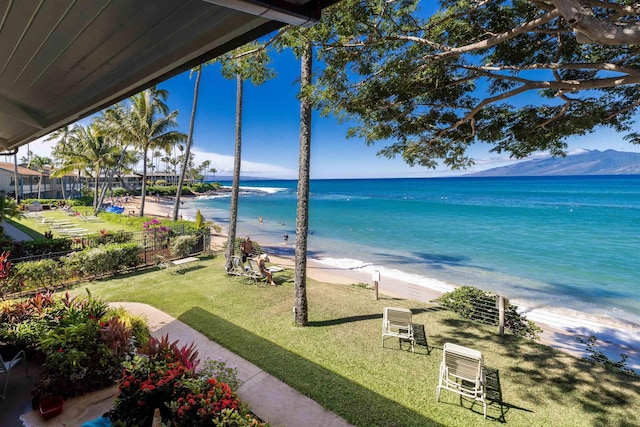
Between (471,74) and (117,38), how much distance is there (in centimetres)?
614

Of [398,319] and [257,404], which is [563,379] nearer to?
[398,319]

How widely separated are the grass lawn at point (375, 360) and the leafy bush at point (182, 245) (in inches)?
128

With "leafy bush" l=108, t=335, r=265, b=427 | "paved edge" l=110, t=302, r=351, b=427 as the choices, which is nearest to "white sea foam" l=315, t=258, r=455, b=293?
"paved edge" l=110, t=302, r=351, b=427

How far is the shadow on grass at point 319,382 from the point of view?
4.19 m

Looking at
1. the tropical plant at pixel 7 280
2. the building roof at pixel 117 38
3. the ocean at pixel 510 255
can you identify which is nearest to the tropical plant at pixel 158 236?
the tropical plant at pixel 7 280

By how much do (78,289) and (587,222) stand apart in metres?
52.1

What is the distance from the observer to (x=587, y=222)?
37.8 m

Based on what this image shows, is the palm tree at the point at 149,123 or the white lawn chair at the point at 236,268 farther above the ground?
the palm tree at the point at 149,123

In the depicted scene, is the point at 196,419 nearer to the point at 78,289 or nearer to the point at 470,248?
the point at 78,289

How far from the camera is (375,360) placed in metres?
5.73

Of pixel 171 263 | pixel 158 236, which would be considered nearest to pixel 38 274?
pixel 171 263

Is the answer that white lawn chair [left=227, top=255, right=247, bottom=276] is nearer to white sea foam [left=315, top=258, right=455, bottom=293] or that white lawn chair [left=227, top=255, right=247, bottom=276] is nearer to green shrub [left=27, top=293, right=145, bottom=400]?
green shrub [left=27, top=293, right=145, bottom=400]

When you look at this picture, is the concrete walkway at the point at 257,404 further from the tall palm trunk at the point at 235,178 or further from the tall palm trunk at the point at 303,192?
the tall palm trunk at the point at 235,178

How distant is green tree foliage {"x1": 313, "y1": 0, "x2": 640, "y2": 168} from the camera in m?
4.75
